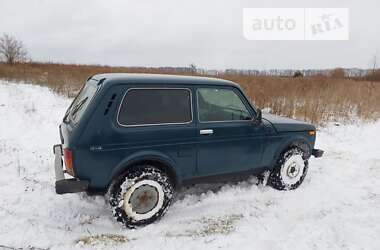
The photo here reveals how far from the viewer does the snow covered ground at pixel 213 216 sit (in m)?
2.88

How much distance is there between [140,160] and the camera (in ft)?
9.90

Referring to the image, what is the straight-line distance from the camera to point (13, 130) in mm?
7168

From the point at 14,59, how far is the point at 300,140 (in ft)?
145

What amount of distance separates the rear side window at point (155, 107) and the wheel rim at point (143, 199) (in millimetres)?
763

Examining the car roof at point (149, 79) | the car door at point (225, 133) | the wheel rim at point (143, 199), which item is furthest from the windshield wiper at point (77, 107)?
the car door at point (225, 133)

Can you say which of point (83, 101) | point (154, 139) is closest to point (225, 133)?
point (154, 139)

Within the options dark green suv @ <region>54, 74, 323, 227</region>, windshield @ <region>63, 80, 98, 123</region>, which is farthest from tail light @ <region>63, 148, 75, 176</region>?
windshield @ <region>63, 80, 98, 123</region>

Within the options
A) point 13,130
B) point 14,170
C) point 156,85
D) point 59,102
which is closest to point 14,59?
point 59,102

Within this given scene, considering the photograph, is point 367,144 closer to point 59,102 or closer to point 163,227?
point 163,227

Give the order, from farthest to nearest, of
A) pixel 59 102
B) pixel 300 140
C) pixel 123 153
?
pixel 59 102 → pixel 300 140 → pixel 123 153

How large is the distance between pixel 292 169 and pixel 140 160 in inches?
105

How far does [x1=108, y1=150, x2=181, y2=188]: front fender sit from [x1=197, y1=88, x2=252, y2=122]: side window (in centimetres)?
71

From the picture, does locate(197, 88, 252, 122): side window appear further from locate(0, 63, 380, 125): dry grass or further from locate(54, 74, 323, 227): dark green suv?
locate(0, 63, 380, 125): dry grass

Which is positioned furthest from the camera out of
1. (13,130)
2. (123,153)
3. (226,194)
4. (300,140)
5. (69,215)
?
(13,130)
